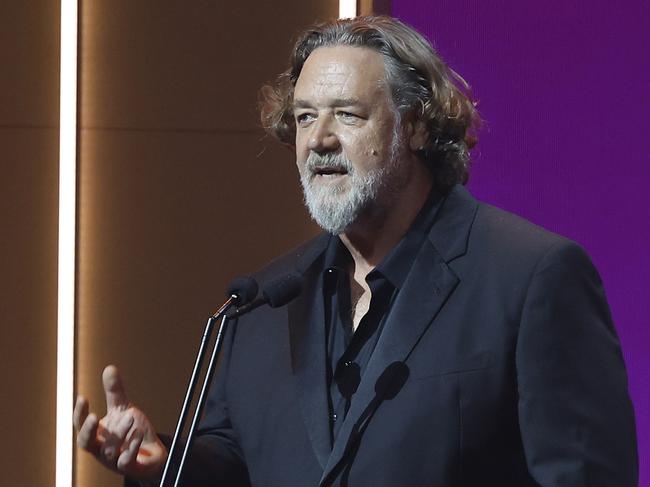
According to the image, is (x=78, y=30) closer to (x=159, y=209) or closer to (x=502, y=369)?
(x=159, y=209)

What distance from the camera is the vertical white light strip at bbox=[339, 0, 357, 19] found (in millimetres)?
3863

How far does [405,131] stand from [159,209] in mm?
1629

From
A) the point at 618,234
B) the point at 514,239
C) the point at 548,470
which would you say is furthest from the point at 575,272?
the point at 618,234

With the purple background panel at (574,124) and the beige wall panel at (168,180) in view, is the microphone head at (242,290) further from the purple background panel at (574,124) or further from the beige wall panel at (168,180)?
the beige wall panel at (168,180)

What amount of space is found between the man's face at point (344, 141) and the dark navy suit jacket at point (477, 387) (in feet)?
0.47

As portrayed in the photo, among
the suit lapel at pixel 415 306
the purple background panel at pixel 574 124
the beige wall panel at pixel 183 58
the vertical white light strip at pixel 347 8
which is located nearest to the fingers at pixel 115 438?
→ the suit lapel at pixel 415 306

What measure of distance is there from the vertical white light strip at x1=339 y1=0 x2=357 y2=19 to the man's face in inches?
60.3

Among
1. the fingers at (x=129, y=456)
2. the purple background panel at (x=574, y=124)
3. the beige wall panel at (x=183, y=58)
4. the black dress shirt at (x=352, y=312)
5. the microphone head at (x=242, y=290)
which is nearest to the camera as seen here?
the microphone head at (x=242, y=290)

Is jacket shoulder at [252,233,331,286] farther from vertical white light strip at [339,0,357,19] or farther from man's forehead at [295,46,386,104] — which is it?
vertical white light strip at [339,0,357,19]

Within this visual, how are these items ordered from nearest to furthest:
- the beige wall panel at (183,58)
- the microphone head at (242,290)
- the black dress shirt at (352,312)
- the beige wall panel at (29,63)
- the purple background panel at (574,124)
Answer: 1. the microphone head at (242,290)
2. the black dress shirt at (352,312)
3. the purple background panel at (574,124)
4. the beige wall panel at (29,63)
5. the beige wall panel at (183,58)

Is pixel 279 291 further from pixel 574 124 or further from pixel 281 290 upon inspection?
pixel 574 124

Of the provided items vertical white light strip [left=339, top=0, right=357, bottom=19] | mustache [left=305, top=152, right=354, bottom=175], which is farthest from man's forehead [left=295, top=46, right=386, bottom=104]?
vertical white light strip [left=339, top=0, right=357, bottom=19]

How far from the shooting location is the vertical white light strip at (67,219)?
12.5 feet

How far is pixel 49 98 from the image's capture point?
378 cm
